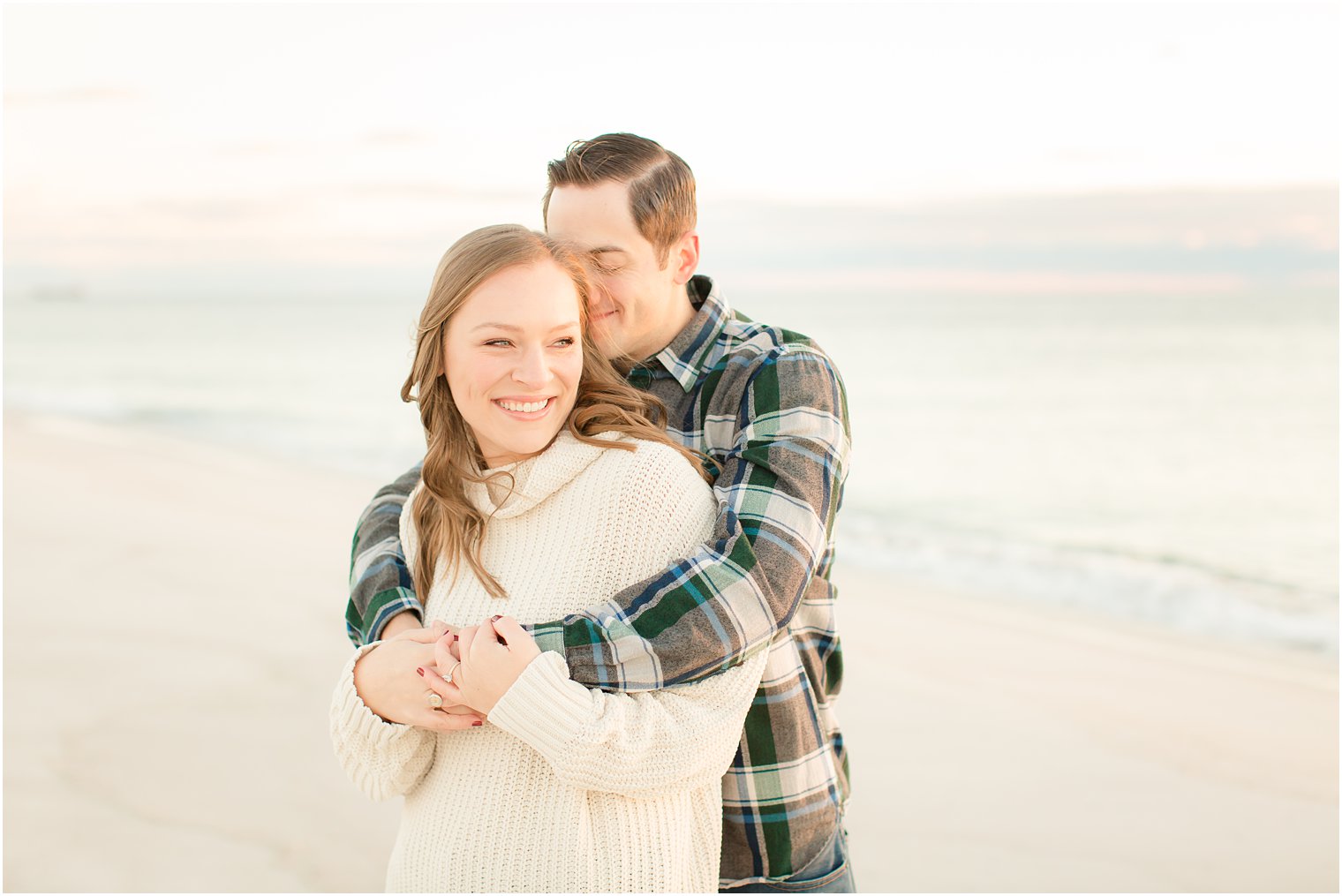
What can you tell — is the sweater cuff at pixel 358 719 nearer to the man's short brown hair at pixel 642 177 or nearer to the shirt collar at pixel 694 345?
the shirt collar at pixel 694 345

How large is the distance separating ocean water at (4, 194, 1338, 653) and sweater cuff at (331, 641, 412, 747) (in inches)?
26.5

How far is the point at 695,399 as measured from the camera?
83.9 inches

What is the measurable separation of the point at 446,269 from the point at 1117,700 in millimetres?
4640

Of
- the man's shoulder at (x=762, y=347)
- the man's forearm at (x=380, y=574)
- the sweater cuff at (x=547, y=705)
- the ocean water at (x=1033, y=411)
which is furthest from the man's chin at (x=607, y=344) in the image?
the sweater cuff at (x=547, y=705)

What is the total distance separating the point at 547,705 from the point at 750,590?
37 cm

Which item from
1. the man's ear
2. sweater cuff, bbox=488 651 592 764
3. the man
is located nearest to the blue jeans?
the man

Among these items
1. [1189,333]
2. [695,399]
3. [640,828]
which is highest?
[1189,333]

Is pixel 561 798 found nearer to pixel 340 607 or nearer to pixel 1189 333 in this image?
pixel 340 607

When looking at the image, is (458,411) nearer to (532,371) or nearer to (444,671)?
(532,371)

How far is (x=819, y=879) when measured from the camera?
6.90 ft

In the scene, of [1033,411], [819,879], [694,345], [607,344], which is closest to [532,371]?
[607,344]

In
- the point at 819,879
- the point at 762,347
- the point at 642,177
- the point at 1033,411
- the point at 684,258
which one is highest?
the point at 1033,411

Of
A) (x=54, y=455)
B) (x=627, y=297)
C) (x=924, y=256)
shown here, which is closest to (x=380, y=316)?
(x=924, y=256)

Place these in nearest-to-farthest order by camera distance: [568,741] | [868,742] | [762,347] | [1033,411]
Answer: [568,741] < [762,347] < [868,742] < [1033,411]
